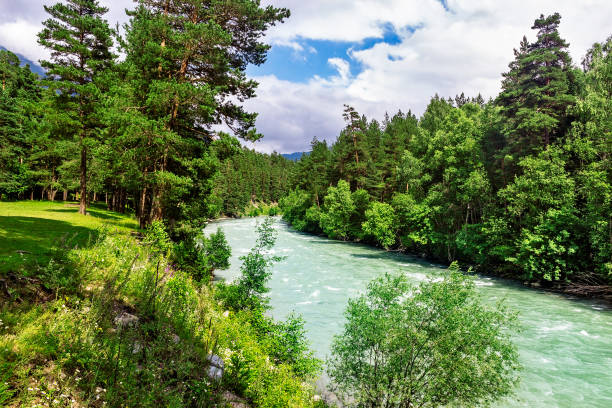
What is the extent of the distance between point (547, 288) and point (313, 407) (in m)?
25.4

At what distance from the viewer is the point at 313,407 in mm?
7824

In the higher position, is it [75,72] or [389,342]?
[75,72]

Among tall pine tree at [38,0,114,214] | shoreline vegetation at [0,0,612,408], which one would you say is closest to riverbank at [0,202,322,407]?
shoreline vegetation at [0,0,612,408]

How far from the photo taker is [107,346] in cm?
484

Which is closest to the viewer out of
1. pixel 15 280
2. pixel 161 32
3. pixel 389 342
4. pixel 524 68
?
pixel 15 280

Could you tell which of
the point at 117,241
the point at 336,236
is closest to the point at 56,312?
the point at 117,241

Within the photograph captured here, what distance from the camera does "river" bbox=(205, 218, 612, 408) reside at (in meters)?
10.9

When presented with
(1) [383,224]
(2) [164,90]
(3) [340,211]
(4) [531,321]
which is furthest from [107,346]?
(3) [340,211]

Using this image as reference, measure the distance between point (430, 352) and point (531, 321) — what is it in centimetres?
1438

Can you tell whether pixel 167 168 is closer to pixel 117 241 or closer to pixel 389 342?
pixel 117 241

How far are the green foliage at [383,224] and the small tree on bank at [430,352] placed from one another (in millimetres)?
33346

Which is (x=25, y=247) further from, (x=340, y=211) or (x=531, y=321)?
(x=340, y=211)

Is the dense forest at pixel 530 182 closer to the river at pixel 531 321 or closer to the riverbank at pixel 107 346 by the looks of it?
the river at pixel 531 321

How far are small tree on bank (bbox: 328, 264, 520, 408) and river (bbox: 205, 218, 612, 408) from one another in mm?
905
